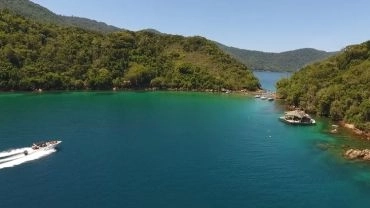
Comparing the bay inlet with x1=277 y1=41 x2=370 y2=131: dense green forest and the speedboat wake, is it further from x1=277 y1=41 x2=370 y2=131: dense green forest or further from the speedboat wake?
x1=277 y1=41 x2=370 y2=131: dense green forest

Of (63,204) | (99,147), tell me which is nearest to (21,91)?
(99,147)

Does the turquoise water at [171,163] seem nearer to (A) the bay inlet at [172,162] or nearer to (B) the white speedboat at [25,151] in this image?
(A) the bay inlet at [172,162]

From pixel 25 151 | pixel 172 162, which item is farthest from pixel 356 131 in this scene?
pixel 25 151

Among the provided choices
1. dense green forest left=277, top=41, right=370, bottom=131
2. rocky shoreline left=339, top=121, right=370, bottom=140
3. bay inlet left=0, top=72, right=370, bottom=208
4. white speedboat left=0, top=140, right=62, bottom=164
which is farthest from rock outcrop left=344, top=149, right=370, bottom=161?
white speedboat left=0, top=140, right=62, bottom=164

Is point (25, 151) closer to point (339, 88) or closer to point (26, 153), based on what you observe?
point (26, 153)

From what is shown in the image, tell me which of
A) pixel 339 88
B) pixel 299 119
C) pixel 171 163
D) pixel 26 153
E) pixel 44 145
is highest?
pixel 339 88

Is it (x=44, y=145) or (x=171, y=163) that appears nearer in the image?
(x=171, y=163)

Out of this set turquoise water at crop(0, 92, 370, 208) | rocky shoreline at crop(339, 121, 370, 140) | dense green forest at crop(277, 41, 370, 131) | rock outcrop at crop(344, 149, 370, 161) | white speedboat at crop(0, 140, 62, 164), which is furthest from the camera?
dense green forest at crop(277, 41, 370, 131)
